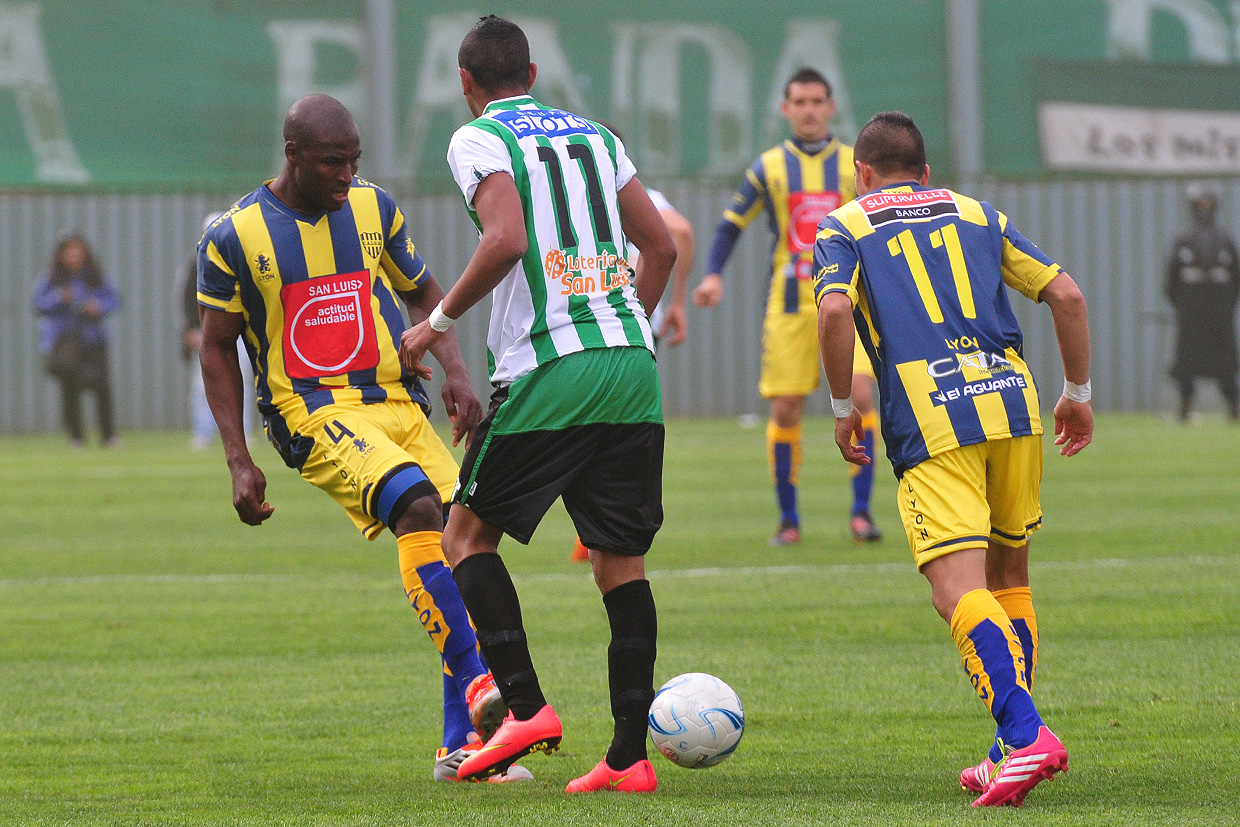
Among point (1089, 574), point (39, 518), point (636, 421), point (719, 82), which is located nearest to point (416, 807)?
point (636, 421)

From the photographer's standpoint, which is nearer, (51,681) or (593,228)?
(593,228)

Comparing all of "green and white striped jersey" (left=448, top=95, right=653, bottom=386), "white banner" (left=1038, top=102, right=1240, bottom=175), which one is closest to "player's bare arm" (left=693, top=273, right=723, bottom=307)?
"green and white striped jersey" (left=448, top=95, right=653, bottom=386)

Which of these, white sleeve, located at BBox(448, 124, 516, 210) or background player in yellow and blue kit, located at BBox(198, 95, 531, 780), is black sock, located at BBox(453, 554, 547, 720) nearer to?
background player in yellow and blue kit, located at BBox(198, 95, 531, 780)

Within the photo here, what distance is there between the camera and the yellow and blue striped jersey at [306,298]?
4926 millimetres

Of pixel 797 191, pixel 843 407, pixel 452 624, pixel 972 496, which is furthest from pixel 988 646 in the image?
pixel 797 191

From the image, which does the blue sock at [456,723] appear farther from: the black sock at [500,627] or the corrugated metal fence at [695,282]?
the corrugated metal fence at [695,282]

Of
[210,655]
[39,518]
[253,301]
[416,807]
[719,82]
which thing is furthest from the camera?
[719,82]

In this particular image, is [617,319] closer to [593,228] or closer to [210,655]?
[593,228]

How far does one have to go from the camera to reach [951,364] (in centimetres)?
448

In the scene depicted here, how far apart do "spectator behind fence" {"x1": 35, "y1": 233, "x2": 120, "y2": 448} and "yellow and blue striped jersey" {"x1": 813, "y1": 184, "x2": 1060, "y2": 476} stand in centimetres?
1593

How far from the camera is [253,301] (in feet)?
16.3

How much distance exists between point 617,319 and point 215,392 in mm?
1278

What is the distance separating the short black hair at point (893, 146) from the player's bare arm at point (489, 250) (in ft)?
3.34

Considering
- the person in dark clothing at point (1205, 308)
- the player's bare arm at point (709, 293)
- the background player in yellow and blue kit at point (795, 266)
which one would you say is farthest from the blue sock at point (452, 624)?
the person in dark clothing at point (1205, 308)
